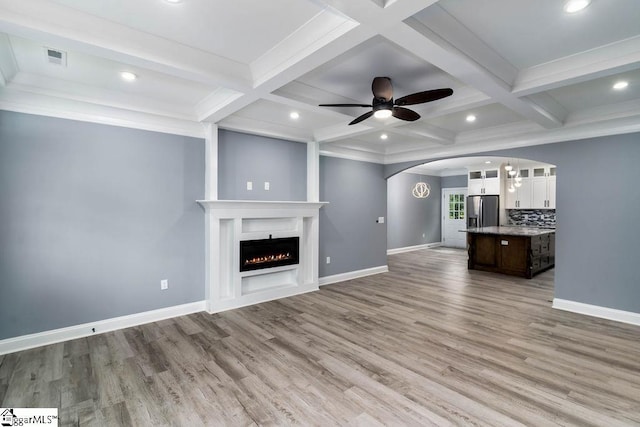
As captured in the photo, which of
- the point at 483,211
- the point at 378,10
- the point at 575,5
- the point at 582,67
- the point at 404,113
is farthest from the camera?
the point at 483,211

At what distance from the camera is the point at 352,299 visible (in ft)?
15.6

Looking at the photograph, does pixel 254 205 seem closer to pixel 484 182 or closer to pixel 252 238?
pixel 252 238

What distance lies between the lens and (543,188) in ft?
26.5

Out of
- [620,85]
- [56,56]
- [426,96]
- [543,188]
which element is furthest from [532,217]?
[56,56]

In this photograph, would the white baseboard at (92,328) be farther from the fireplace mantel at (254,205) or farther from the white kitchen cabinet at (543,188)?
the white kitchen cabinet at (543,188)

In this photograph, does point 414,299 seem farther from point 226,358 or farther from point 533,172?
point 533,172

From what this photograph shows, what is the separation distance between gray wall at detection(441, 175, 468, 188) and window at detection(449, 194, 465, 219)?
35cm

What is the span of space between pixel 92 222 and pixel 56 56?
5.57ft

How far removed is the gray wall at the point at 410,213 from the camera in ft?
30.5

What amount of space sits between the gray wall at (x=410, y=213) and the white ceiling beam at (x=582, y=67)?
20.5 feet

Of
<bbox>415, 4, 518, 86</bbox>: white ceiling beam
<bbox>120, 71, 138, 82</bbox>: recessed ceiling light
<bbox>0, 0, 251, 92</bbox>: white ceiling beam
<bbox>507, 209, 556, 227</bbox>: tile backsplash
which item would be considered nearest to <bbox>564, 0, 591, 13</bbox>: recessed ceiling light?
<bbox>415, 4, 518, 86</bbox>: white ceiling beam

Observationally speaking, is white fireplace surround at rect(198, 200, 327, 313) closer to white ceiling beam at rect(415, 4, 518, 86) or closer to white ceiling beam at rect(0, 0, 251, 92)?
white ceiling beam at rect(0, 0, 251, 92)

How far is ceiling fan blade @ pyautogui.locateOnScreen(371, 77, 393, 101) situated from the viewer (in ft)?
8.94

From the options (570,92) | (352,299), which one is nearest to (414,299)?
(352,299)
